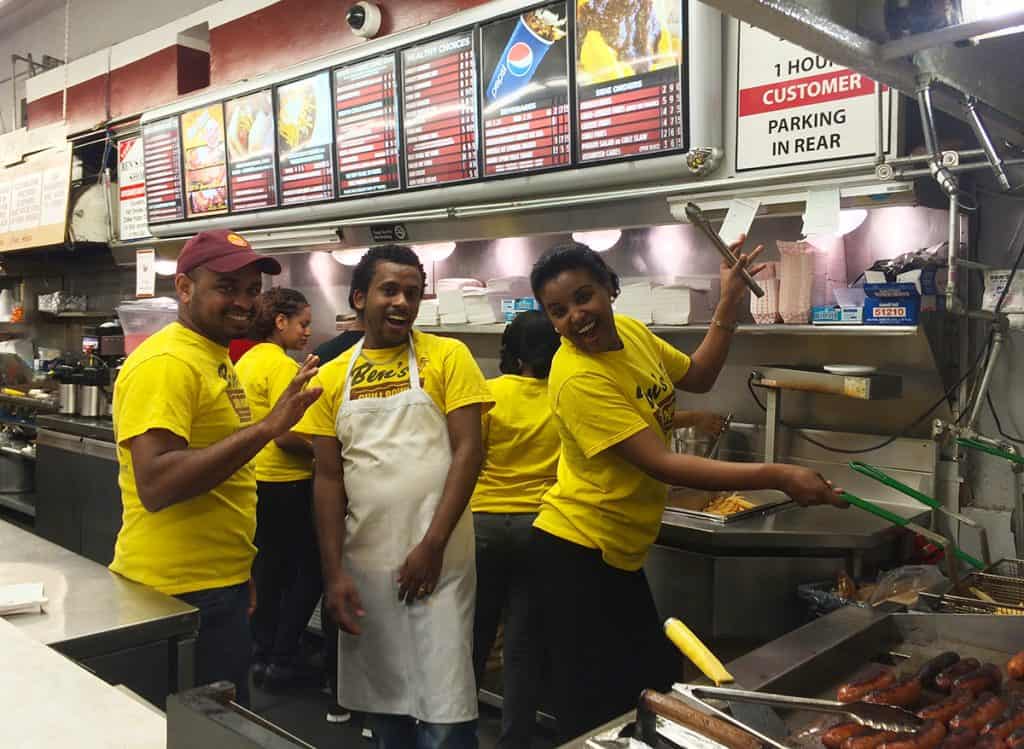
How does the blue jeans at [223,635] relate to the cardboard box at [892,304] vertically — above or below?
below

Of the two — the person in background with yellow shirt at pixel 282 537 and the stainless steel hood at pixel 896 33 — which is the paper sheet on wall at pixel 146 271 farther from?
the stainless steel hood at pixel 896 33

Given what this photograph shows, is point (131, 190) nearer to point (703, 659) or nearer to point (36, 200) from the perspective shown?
point (36, 200)

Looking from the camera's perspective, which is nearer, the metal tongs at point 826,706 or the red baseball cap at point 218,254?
the metal tongs at point 826,706

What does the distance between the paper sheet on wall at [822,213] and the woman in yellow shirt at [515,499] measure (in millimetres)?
914

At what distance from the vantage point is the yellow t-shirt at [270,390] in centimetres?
350

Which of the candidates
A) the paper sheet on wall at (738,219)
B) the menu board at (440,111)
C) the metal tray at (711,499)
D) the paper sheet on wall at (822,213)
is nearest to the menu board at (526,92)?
the menu board at (440,111)

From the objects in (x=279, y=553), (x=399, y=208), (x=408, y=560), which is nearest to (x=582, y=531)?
(x=408, y=560)

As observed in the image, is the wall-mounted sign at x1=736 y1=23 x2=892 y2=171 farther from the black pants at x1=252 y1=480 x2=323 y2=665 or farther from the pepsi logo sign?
the black pants at x1=252 y1=480 x2=323 y2=665

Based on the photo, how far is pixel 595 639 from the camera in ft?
7.01

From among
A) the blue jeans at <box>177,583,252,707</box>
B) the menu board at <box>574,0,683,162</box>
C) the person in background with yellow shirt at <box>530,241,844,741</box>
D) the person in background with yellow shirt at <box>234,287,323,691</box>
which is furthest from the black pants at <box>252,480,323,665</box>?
the menu board at <box>574,0,683,162</box>

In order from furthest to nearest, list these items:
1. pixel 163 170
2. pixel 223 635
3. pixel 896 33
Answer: pixel 163 170 < pixel 223 635 < pixel 896 33

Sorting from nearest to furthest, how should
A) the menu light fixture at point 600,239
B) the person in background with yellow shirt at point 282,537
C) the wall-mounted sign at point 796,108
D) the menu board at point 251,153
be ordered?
the wall-mounted sign at point 796,108
the person in background with yellow shirt at point 282,537
the menu light fixture at point 600,239
the menu board at point 251,153

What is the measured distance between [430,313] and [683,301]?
1.38 m

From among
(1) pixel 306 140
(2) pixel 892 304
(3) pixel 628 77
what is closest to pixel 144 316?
(1) pixel 306 140
